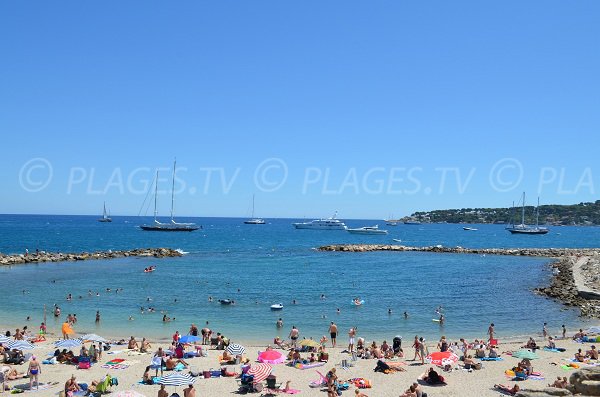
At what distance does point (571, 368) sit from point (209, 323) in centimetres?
2114

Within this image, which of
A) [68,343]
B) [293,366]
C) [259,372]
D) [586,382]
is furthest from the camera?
[68,343]

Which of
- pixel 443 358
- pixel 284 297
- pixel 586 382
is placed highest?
pixel 586 382

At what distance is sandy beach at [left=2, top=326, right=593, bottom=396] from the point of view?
63.3ft

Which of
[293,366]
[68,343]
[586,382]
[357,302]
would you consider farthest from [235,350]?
[357,302]

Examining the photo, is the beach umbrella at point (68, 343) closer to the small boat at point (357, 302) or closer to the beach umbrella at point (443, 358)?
the beach umbrella at point (443, 358)

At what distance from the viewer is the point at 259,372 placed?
19.5 meters

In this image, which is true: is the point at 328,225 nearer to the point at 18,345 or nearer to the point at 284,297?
the point at 284,297

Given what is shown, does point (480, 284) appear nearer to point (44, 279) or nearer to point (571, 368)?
point (571, 368)

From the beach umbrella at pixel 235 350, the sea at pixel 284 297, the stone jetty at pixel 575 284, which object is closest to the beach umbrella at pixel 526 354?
the sea at pixel 284 297

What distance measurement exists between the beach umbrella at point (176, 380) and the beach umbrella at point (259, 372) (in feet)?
7.78

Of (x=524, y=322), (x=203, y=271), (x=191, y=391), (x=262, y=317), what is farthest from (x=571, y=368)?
(x=203, y=271)

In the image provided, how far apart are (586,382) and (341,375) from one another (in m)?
9.72

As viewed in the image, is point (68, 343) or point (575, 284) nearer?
point (68, 343)

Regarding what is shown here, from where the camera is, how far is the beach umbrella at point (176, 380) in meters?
18.2
